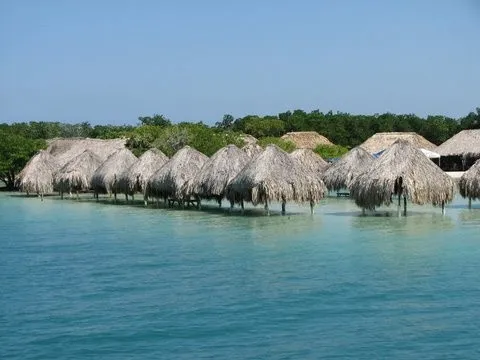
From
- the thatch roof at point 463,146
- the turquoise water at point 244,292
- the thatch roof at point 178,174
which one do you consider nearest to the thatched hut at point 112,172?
the thatch roof at point 178,174

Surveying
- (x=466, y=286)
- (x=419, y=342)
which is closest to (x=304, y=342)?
(x=419, y=342)

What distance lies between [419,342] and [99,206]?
900 inches

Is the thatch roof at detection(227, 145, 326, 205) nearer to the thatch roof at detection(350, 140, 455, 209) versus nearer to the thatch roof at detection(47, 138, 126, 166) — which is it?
the thatch roof at detection(350, 140, 455, 209)

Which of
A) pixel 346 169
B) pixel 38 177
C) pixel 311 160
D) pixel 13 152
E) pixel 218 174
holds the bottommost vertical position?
pixel 218 174

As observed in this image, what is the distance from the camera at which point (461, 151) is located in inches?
1646

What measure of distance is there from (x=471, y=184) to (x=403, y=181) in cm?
385

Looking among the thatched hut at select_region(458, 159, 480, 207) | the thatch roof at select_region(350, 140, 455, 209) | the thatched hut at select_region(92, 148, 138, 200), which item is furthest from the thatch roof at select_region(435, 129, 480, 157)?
the thatch roof at select_region(350, 140, 455, 209)

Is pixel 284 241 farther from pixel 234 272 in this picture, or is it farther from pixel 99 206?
pixel 99 206

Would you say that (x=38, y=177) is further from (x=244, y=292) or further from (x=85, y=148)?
(x=244, y=292)

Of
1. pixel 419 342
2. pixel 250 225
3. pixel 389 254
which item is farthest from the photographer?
pixel 250 225

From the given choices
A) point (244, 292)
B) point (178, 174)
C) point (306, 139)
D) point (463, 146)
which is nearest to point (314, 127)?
point (306, 139)

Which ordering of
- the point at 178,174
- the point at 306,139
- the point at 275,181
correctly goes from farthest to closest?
the point at 306,139, the point at 178,174, the point at 275,181

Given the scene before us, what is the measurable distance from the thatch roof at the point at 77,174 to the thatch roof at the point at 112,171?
1.55m

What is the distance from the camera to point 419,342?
26.8ft
